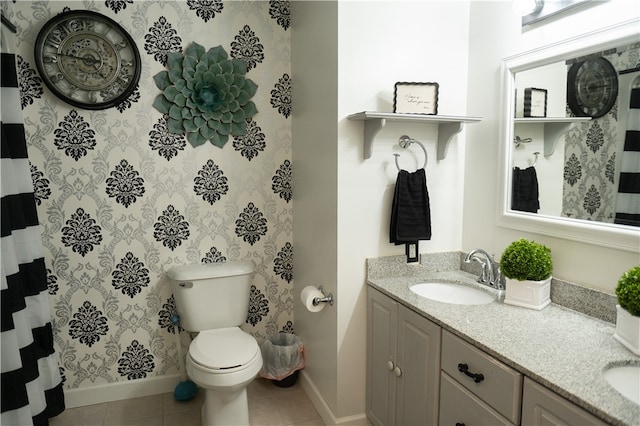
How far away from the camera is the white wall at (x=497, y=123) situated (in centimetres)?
151

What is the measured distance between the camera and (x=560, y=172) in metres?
1.68

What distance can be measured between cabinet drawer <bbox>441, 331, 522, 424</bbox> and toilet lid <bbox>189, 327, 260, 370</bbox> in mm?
1005

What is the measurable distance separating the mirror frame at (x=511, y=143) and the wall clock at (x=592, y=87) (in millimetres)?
56

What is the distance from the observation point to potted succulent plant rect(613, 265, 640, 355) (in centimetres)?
123

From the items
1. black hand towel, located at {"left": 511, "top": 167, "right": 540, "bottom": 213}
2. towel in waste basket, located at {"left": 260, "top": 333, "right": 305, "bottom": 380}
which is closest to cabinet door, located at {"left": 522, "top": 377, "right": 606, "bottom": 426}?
black hand towel, located at {"left": 511, "top": 167, "right": 540, "bottom": 213}

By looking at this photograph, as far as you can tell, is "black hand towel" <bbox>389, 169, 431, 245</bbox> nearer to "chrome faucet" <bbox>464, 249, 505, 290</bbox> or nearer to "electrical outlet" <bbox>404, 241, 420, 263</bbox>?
"electrical outlet" <bbox>404, 241, 420, 263</bbox>

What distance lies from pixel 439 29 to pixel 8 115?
2162 mm

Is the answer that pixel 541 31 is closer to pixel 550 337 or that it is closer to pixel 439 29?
pixel 439 29

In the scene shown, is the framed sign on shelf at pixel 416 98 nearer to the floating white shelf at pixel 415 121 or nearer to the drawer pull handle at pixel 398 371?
the floating white shelf at pixel 415 121

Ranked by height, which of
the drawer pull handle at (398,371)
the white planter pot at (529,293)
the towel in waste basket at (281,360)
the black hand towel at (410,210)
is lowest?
the towel in waste basket at (281,360)

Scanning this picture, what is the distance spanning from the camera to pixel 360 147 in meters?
2.00

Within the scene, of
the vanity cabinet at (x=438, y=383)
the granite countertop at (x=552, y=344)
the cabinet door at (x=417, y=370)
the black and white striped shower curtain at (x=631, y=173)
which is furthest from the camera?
the cabinet door at (x=417, y=370)

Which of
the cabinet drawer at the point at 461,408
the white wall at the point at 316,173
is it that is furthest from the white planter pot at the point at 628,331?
the white wall at the point at 316,173

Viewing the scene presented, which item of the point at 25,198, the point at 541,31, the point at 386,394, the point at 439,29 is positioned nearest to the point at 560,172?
the point at 541,31
